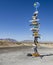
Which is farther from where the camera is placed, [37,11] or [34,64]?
[37,11]

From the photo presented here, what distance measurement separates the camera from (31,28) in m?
32.2

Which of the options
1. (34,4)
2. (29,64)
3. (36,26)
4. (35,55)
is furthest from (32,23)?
(29,64)

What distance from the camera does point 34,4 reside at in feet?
105

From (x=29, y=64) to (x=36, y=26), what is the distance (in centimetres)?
1044

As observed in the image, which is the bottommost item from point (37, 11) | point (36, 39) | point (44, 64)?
point (44, 64)

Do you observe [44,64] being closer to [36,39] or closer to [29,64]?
[29,64]

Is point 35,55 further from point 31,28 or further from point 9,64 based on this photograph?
point 9,64

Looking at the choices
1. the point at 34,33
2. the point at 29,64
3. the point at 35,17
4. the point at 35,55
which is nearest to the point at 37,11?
the point at 35,17

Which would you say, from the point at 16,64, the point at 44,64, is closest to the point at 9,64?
the point at 16,64

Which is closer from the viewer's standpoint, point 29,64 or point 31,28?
point 29,64

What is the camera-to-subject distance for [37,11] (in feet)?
107

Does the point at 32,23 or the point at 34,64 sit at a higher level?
the point at 32,23

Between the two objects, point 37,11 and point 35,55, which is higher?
point 37,11

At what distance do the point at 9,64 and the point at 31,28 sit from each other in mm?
10804
